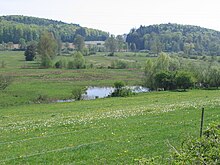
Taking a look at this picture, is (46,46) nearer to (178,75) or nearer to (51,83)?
(51,83)

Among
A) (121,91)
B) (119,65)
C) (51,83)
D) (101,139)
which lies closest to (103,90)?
(51,83)

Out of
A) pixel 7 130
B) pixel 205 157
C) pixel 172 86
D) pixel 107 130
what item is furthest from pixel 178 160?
pixel 172 86

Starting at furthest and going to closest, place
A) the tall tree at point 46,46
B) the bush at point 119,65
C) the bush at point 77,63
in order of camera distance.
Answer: the tall tree at point 46,46, the bush at point 119,65, the bush at point 77,63

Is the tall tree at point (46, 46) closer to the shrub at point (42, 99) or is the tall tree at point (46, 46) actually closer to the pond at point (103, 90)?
the pond at point (103, 90)

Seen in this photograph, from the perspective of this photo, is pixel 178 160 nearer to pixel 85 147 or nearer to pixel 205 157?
pixel 205 157

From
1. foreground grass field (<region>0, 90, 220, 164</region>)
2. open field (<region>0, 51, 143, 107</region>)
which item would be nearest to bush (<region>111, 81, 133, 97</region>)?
open field (<region>0, 51, 143, 107</region>)

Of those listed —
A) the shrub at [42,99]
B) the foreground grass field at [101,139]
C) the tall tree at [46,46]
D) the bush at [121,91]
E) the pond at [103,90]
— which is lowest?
the pond at [103,90]

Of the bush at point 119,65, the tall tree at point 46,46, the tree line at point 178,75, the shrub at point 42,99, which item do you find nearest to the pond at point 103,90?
the tree line at point 178,75

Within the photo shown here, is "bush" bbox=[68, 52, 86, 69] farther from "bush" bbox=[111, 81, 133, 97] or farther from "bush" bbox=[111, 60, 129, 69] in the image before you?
"bush" bbox=[111, 81, 133, 97]

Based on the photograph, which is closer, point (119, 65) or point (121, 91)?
point (121, 91)

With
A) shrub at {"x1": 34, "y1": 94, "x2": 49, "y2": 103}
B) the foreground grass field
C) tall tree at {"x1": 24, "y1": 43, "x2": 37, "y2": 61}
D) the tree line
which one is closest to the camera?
the foreground grass field

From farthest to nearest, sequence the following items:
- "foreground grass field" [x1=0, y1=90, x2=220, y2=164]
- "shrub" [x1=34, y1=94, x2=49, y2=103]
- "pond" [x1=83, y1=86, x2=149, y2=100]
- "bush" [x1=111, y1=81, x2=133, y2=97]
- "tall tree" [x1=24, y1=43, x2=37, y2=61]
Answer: "tall tree" [x1=24, y1=43, x2=37, y2=61] → "pond" [x1=83, y1=86, x2=149, y2=100] → "bush" [x1=111, y1=81, x2=133, y2=97] → "shrub" [x1=34, y1=94, x2=49, y2=103] → "foreground grass field" [x1=0, y1=90, x2=220, y2=164]

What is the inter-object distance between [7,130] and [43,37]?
116m

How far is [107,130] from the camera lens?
22.2 meters
